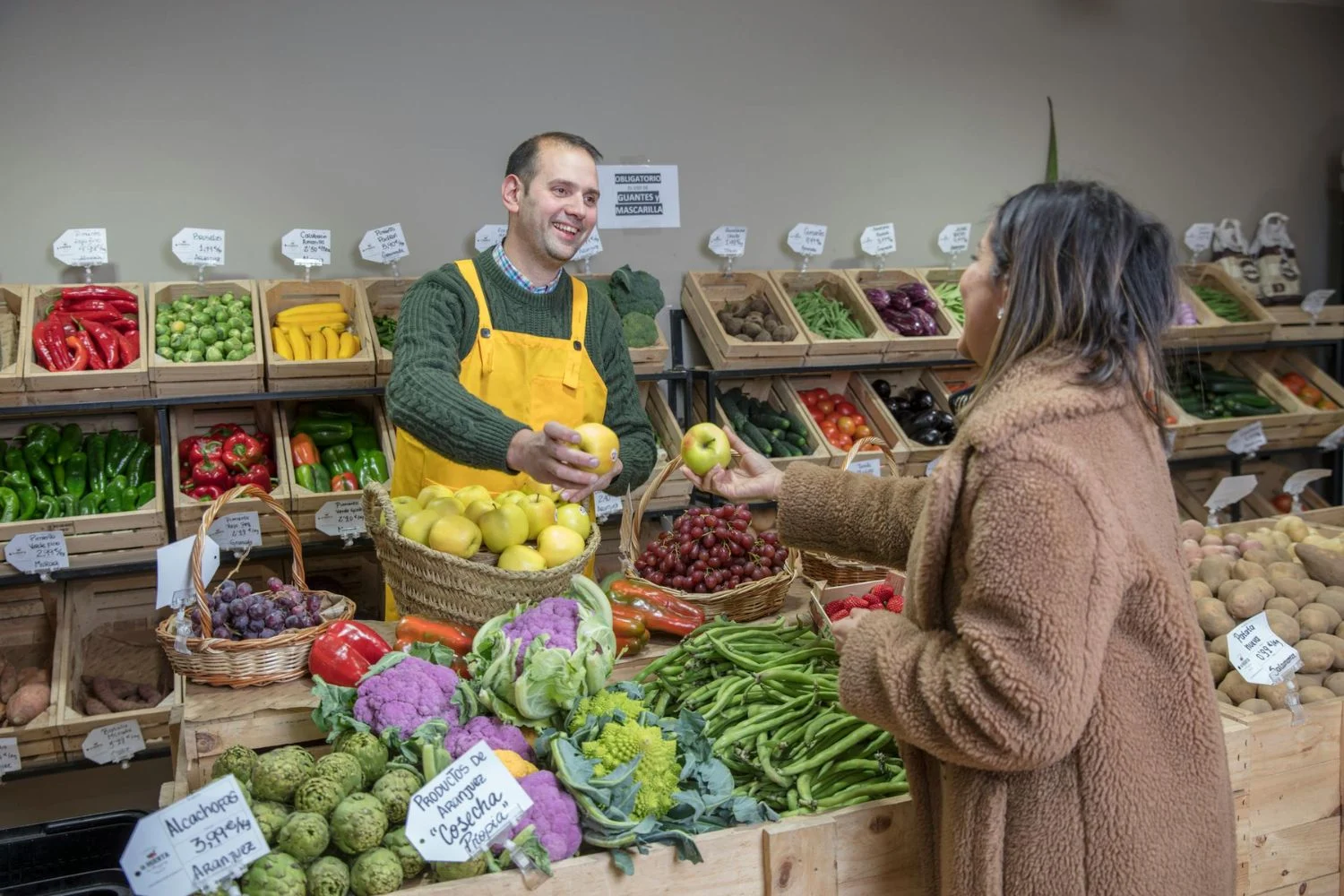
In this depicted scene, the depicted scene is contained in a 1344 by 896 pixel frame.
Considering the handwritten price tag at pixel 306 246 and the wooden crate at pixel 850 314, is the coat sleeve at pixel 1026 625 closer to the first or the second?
the wooden crate at pixel 850 314

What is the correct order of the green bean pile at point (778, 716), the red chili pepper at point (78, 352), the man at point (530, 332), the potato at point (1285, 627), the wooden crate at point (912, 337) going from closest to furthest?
the green bean pile at point (778, 716) < the potato at point (1285, 627) < the man at point (530, 332) < the red chili pepper at point (78, 352) < the wooden crate at point (912, 337)

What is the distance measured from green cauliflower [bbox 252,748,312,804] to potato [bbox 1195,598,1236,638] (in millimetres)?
2166

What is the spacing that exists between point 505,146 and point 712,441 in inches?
101

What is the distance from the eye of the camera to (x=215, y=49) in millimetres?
4160

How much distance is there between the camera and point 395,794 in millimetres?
1644

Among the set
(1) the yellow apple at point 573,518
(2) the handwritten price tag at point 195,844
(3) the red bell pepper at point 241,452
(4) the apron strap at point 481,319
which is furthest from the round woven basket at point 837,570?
(3) the red bell pepper at point 241,452

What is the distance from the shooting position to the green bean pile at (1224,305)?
5.37 m

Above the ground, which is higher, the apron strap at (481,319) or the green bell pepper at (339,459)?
the apron strap at (481,319)

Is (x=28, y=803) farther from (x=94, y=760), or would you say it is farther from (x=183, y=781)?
(x=183, y=781)

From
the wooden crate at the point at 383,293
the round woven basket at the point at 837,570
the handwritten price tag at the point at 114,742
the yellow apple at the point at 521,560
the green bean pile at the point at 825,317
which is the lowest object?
the handwritten price tag at the point at 114,742

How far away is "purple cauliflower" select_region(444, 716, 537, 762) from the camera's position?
70.0 inches

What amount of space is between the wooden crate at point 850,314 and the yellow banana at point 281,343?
1999mm

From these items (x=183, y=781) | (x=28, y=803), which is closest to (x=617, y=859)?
(x=183, y=781)

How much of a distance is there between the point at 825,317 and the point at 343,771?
3507mm
